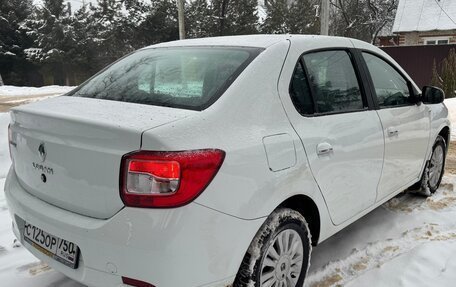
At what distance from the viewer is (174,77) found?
102 inches

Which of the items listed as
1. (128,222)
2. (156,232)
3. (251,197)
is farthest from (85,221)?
(251,197)

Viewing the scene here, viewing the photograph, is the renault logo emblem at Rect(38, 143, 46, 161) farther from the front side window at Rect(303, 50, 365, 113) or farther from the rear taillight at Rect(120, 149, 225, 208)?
the front side window at Rect(303, 50, 365, 113)

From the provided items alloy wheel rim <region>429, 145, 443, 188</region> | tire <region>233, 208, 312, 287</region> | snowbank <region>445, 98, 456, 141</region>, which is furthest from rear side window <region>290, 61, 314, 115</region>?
snowbank <region>445, 98, 456, 141</region>

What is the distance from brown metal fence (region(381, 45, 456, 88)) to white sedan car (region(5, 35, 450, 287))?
16.1 m

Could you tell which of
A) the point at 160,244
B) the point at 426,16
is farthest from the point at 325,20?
the point at 426,16

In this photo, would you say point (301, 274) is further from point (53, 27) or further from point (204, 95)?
point (53, 27)

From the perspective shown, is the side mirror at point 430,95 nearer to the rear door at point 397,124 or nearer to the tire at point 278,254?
the rear door at point 397,124

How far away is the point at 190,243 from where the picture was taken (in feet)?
6.33

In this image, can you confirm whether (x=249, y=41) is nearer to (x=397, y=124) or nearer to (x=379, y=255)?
(x=397, y=124)

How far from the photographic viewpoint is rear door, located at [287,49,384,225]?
104 inches

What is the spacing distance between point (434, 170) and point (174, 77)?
3.33m

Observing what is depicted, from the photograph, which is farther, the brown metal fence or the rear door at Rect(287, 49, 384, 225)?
the brown metal fence

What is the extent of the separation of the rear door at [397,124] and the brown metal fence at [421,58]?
14785mm

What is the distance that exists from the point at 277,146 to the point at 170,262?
0.83 meters
